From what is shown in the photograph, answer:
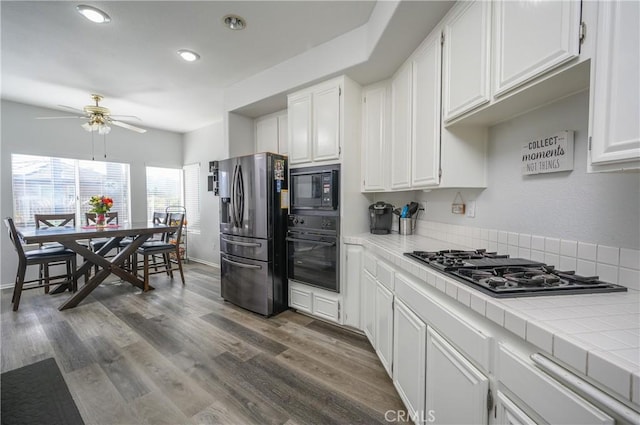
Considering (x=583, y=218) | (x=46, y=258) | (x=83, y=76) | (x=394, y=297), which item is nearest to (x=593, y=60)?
(x=583, y=218)

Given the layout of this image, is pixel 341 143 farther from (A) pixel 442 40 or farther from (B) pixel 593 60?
(B) pixel 593 60

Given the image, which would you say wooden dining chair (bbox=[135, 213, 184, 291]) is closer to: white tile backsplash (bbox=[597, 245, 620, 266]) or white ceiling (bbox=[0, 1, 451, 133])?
white ceiling (bbox=[0, 1, 451, 133])

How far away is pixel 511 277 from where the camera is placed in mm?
1019

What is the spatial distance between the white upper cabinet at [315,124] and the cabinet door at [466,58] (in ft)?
3.36

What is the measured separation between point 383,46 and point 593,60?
4.50 ft

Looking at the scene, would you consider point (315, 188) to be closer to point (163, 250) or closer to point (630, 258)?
point (630, 258)

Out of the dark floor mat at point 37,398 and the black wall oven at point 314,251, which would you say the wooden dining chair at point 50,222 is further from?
the black wall oven at point 314,251

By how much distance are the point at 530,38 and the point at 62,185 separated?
5778mm

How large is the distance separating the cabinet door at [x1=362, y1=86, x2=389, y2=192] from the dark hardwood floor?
4.76 ft

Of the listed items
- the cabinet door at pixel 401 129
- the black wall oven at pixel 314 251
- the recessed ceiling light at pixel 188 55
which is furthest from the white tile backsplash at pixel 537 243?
the recessed ceiling light at pixel 188 55

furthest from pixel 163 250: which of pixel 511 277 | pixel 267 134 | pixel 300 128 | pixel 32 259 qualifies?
pixel 511 277

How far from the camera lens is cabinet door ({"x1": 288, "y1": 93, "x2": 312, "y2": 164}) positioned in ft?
8.46

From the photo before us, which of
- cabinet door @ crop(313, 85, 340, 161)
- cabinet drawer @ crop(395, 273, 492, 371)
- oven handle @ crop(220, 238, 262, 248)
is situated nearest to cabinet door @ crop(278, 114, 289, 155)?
cabinet door @ crop(313, 85, 340, 161)

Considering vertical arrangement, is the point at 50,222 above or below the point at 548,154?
below
